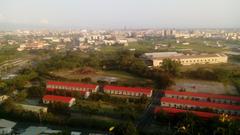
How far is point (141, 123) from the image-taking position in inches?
301

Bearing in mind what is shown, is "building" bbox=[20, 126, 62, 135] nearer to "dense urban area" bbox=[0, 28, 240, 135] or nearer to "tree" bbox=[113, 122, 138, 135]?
"dense urban area" bbox=[0, 28, 240, 135]

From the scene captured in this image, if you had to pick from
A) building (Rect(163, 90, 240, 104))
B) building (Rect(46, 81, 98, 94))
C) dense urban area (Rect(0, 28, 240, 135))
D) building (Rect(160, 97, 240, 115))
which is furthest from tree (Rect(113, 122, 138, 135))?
building (Rect(46, 81, 98, 94))

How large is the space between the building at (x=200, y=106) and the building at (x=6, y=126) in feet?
14.5

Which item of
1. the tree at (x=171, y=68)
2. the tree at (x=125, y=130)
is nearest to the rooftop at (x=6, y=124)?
the tree at (x=125, y=130)

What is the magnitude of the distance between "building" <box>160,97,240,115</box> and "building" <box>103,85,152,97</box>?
3.46ft

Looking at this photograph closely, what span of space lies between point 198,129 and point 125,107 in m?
2.81

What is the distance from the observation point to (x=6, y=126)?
693 cm

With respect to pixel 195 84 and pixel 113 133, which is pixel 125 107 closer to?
pixel 113 133

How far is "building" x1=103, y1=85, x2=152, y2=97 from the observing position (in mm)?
9812

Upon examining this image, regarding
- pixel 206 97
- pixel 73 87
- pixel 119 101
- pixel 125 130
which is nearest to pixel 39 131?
pixel 125 130

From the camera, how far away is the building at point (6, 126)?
6670mm

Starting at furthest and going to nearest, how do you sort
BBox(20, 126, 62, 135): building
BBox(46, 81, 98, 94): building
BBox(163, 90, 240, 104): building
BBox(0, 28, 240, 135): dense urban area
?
BBox(46, 81, 98, 94): building → BBox(163, 90, 240, 104): building → BBox(0, 28, 240, 135): dense urban area → BBox(20, 126, 62, 135): building

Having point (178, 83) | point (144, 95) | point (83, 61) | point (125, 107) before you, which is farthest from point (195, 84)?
point (83, 61)

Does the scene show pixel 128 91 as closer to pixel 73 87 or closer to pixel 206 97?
pixel 73 87
